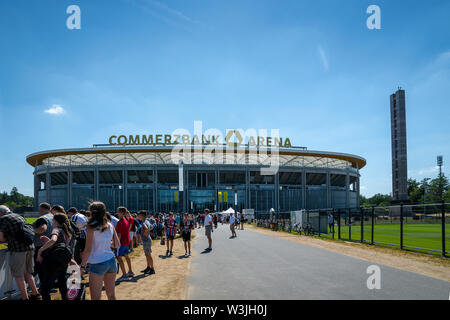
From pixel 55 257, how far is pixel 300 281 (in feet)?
18.4

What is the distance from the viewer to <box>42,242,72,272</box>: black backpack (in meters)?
5.54

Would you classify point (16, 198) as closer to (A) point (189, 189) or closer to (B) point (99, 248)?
(A) point (189, 189)

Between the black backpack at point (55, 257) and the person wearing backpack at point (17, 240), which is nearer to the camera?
the black backpack at point (55, 257)

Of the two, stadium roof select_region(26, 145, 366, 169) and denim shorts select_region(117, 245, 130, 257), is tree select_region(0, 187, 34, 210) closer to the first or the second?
stadium roof select_region(26, 145, 366, 169)

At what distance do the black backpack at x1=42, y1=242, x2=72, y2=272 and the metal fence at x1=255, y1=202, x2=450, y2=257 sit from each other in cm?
1290

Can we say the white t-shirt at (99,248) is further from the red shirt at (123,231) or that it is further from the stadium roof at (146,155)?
the stadium roof at (146,155)

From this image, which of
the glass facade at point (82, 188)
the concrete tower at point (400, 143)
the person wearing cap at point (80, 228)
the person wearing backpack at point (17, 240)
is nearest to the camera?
the person wearing backpack at point (17, 240)

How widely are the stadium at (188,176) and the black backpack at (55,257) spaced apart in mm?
53240

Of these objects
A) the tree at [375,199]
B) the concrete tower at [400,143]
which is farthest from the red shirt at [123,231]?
the tree at [375,199]

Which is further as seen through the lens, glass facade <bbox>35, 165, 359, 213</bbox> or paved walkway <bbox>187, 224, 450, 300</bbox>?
glass facade <bbox>35, 165, 359, 213</bbox>

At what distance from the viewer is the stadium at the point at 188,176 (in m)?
61.7

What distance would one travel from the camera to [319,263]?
10594 millimetres

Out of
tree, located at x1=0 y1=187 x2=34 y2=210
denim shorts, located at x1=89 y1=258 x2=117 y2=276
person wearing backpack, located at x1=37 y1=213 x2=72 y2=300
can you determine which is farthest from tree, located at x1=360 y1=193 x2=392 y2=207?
tree, located at x1=0 y1=187 x2=34 y2=210
